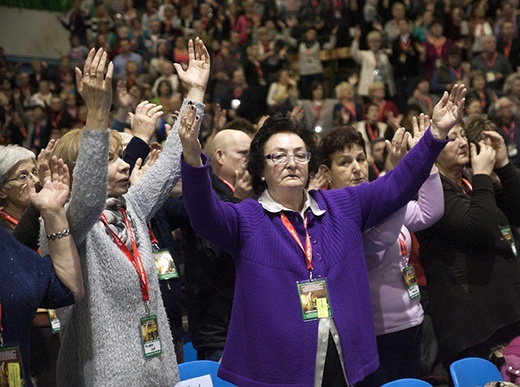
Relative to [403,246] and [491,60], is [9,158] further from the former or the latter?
[491,60]

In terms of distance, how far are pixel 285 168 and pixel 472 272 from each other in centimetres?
122

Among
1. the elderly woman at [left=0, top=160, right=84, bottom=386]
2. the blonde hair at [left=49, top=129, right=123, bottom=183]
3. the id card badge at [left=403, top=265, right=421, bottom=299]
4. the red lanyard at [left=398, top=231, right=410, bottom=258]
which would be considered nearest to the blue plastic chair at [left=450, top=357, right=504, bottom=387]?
the id card badge at [left=403, top=265, right=421, bottom=299]

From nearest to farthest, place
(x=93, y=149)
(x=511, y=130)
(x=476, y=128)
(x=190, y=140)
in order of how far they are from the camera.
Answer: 1. (x=93, y=149)
2. (x=190, y=140)
3. (x=476, y=128)
4. (x=511, y=130)

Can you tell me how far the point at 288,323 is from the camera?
2920 millimetres

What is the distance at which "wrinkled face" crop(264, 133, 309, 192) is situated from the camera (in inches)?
121

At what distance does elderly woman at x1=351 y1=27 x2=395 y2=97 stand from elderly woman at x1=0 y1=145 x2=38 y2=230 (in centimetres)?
794

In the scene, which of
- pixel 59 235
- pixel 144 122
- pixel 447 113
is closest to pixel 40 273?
pixel 59 235

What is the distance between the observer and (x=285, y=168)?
3092mm

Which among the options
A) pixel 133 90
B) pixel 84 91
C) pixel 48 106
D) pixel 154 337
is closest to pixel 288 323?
pixel 154 337

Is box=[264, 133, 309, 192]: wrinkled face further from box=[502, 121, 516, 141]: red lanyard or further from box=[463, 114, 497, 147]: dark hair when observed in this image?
box=[502, 121, 516, 141]: red lanyard

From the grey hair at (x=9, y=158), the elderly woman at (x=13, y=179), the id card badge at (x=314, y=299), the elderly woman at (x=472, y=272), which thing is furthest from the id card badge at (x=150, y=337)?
the elderly woman at (x=472, y=272)

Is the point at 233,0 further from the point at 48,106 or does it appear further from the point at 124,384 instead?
the point at 124,384

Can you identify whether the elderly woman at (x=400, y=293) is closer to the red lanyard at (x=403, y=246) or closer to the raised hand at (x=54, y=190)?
the red lanyard at (x=403, y=246)

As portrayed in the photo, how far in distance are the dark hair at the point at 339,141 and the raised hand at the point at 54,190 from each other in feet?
4.70
